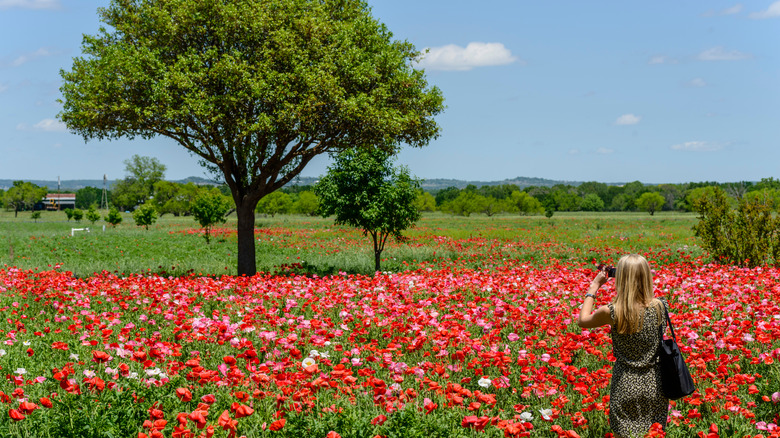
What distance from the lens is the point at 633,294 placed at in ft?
13.3

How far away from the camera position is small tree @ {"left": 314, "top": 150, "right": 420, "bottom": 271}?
660 inches

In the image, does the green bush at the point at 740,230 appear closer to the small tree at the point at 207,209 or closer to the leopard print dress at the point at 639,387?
the leopard print dress at the point at 639,387

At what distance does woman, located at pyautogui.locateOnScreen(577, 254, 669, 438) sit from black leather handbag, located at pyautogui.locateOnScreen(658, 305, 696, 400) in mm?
83

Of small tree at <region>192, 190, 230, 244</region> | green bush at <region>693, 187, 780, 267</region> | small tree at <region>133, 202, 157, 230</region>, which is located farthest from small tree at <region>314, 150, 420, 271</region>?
small tree at <region>133, 202, 157, 230</region>

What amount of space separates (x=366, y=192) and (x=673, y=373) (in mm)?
13145

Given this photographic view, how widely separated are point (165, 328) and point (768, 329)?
796cm

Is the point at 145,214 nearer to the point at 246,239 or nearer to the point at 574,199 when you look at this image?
the point at 246,239

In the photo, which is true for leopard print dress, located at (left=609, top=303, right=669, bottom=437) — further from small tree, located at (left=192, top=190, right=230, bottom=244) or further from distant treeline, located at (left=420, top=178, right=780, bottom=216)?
distant treeline, located at (left=420, top=178, right=780, bottom=216)

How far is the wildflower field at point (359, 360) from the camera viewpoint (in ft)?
14.0

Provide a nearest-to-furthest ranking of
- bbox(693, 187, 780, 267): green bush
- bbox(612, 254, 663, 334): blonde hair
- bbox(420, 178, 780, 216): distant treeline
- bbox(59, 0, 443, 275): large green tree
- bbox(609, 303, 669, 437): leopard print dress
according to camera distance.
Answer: bbox(612, 254, 663, 334): blonde hair, bbox(609, 303, 669, 437): leopard print dress, bbox(59, 0, 443, 275): large green tree, bbox(693, 187, 780, 267): green bush, bbox(420, 178, 780, 216): distant treeline

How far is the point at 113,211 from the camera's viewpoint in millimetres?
55125

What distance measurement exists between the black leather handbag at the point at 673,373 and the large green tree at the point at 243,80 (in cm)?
1044

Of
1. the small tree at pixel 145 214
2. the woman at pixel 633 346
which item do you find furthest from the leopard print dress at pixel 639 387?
the small tree at pixel 145 214

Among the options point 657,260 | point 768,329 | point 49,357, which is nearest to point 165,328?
point 49,357
